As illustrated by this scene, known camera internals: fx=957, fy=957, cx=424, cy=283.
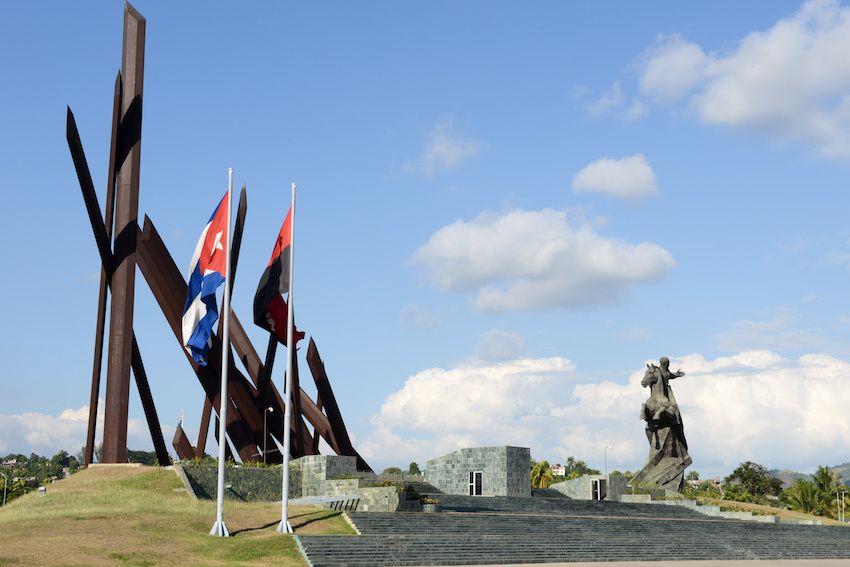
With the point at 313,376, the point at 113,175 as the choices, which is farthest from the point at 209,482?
the point at 313,376

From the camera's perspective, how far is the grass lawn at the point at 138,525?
22016 millimetres

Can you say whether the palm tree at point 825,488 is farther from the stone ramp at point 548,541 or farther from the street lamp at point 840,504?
the stone ramp at point 548,541

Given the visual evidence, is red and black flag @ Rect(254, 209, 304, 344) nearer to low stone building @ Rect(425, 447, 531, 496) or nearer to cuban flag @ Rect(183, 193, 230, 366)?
cuban flag @ Rect(183, 193, 230, 366)

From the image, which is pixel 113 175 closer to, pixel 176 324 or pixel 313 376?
pixel 176 324

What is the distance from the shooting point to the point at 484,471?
42.3 metres

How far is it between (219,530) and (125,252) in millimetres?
14088

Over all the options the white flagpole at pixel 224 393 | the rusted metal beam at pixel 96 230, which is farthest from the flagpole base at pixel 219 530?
the rusted metal beam at pixel 96 230

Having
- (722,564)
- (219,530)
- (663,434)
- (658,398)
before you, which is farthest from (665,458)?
(219,530)

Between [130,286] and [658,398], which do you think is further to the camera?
[658,398]

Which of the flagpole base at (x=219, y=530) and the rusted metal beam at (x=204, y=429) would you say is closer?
the flagpole base at (x=219, y=530)

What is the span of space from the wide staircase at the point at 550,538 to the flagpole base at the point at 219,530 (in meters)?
2.05

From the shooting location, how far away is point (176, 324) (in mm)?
36938

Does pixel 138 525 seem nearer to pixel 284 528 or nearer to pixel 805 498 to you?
pixel 284 528

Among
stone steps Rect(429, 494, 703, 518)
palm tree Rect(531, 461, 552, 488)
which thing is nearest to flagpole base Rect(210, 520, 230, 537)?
stone steps Rect(429, 494, 703, 518)
